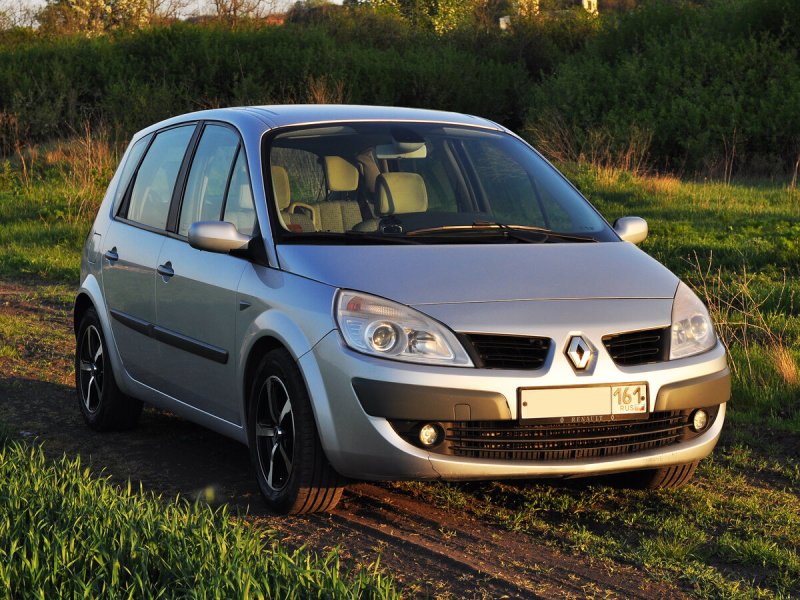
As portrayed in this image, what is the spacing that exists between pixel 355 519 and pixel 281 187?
5.07 ft

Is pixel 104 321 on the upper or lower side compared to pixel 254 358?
lower

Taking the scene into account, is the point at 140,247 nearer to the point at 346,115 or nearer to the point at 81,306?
the point at 81,306

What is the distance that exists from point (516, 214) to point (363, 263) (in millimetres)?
1105

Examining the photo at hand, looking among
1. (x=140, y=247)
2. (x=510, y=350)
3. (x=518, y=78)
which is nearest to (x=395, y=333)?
(x=510, y=350)

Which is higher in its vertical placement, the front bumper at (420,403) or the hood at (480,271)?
the hood at (480,271)

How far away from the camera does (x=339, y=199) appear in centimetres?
587

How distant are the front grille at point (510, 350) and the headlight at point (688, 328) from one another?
23.4 inches

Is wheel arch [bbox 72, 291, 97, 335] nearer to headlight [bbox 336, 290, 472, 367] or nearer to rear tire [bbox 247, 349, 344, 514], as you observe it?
rear tire [bbox 247, 349, 344, 514]

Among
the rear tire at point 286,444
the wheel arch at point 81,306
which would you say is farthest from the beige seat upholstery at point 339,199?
the wheel arch at point 81,306

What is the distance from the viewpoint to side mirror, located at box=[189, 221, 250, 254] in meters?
5.52

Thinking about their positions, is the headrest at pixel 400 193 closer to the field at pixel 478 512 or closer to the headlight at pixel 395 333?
the headlight at pixel 395 333

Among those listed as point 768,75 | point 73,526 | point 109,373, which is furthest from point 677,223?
point 768,75

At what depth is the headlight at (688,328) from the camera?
202 inches

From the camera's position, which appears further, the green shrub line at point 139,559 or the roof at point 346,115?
the roof at point 346,115
